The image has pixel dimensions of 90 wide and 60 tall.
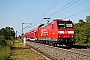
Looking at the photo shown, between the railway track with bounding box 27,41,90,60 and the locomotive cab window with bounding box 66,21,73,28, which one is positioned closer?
the railway track with bounding box 27,41,90,60

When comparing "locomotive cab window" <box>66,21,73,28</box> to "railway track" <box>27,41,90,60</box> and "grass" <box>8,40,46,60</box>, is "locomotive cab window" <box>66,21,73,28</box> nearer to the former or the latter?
"railway track" <box>27,41,90,60</box>

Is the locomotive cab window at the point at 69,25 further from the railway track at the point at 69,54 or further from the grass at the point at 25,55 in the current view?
the grass at the point at 25,55

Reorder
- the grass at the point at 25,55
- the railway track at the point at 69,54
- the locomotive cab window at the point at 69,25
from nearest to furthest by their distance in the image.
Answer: the railway track at the point at 69,54, the grass at the point at 25,55, the locomotive cab window at the point at 69,25

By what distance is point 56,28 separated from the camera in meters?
27.0

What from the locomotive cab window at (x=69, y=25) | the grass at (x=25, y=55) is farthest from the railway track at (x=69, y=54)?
the locomotive cab window at (x=69, y=25)

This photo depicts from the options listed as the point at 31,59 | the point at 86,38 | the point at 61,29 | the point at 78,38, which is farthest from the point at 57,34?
the point at 78,38

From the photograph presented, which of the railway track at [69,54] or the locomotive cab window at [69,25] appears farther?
the locomotive cab window at [69,25]

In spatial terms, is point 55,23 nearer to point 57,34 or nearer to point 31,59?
point 57,34

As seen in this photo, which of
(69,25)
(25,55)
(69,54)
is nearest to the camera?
(69,54)

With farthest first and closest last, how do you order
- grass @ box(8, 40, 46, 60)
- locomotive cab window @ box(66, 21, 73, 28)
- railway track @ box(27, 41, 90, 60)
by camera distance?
locomotive cab window @ box(66, 21, 73, 28), grass @ box(8, 40, 46, 60), railway track @ box(27, 41, 90, 60)

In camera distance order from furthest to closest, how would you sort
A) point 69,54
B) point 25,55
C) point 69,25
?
point 69,25
point 25,55
point 69,54

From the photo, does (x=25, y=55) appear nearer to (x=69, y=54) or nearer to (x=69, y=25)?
(x=69, y=54)

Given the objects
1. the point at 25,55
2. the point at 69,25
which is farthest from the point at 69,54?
the point at 69,25

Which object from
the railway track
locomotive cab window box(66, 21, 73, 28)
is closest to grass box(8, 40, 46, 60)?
the railway track
